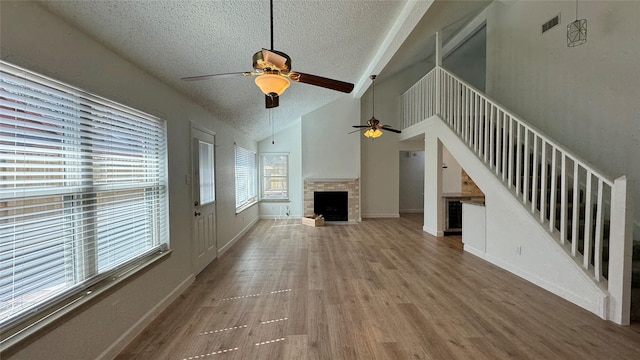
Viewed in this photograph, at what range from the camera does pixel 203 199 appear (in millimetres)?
3883

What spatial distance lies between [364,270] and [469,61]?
774 centimetres

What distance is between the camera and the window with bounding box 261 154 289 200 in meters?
8.12

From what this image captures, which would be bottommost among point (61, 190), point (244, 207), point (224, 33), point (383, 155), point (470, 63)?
point (244, 207)

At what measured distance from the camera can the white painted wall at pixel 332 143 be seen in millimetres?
7625

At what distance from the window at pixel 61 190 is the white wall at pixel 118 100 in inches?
5.0

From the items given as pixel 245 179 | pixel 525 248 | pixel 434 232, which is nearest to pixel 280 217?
pixel 245 179

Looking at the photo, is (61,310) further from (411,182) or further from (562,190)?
(411,182)

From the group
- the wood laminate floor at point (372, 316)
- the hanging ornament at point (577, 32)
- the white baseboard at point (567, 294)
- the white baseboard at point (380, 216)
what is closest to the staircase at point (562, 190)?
the white baseboard at point (567, 294)

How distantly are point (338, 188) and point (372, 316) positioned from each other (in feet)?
16.7

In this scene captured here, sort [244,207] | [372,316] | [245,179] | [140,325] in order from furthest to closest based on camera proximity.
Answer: [245,179], [244,207], [372,316], [140,325]

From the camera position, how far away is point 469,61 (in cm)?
833

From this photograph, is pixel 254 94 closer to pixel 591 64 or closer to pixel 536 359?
pixel 536 359

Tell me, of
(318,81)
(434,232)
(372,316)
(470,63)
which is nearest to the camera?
(318,81)

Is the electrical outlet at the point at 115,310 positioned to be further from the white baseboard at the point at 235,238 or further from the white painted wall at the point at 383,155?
the white painted wall at the point at 383,155
